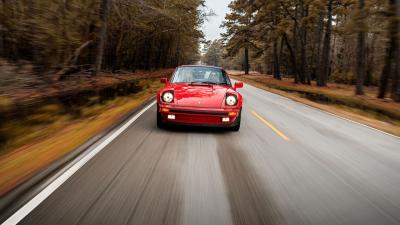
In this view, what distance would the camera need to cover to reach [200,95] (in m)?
7.42

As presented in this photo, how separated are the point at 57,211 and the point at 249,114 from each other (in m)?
7.98

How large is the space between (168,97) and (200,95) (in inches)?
26.6

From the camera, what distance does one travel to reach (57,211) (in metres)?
3.25

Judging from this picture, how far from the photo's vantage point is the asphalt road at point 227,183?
131 inches

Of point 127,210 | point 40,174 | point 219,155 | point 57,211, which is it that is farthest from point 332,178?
point 40,174

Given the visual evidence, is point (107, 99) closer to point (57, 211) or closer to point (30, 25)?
point (30, 25)

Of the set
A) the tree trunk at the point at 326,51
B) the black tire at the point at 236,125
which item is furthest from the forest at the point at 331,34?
the black tire at the point at 236,125

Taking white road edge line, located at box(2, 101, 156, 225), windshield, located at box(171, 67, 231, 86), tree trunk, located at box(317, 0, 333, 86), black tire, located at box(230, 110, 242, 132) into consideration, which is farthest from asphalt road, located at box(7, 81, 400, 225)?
tree trunk, located at box(317, 0, 333, 86)

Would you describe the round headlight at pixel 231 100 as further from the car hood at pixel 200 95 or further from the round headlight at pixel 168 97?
the round headlight at pixel 168 97

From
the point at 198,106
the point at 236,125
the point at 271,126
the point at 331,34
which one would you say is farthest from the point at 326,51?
the point at 198,106

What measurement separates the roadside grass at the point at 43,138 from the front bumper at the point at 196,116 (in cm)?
139

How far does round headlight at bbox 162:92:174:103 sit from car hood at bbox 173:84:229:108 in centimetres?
10

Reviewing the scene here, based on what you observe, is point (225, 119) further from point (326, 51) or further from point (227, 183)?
point (326, 51)

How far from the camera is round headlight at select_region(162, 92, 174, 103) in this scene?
7215mm
